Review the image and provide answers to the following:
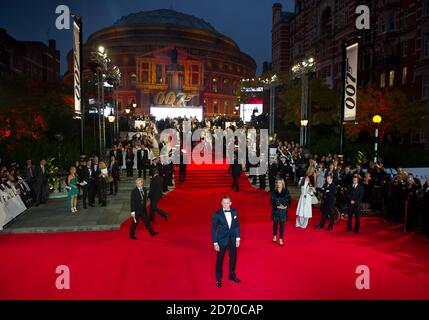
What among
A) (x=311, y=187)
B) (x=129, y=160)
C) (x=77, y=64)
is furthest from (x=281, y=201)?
(x=129, y=160)

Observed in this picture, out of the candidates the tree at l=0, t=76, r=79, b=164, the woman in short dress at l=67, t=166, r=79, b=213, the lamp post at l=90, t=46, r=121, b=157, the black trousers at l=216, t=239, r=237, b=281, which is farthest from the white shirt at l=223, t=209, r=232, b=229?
the lamp post at l=90, t=46, r=121, b=157

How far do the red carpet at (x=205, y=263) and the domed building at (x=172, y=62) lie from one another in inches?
2381

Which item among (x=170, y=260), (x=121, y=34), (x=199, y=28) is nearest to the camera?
(x=170, y=260)

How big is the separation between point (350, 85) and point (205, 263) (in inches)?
416

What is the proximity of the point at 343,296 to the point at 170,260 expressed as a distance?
3.96m

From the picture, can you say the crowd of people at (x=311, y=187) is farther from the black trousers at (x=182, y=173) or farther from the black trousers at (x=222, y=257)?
the black trousers at (x=222, y=257)

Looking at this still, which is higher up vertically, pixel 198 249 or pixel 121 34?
pixel 121 34

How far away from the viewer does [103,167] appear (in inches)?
597

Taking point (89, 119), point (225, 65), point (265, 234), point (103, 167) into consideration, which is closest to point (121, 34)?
point (225, 65)

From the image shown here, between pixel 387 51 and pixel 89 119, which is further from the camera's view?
pixel 89 119

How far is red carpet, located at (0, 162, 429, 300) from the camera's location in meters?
7.33

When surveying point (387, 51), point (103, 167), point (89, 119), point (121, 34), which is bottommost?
point (103, 167)
